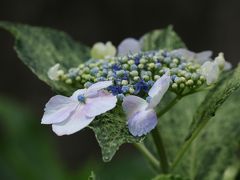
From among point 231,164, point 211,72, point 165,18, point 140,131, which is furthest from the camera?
point 165,18

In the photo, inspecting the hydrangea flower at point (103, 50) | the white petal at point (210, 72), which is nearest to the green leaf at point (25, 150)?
the hydrangea flower at point (103, 50)

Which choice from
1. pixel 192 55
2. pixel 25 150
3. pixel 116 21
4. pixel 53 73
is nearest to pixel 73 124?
pixel 53 73

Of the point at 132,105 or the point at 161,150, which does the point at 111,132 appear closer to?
the point at 132,105

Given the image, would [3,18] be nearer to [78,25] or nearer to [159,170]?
[78,25]

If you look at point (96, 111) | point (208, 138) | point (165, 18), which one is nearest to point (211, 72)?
point (96, 111)

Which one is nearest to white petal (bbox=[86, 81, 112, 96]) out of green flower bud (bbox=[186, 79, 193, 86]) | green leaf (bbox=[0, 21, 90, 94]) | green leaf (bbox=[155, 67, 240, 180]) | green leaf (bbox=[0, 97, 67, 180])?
green flower bud (bbox=[186, 79, 193, 86])

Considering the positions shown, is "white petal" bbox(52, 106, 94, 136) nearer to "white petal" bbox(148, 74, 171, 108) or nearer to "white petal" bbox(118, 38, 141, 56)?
"white petal" bbox(148, 74, 171, 108)
